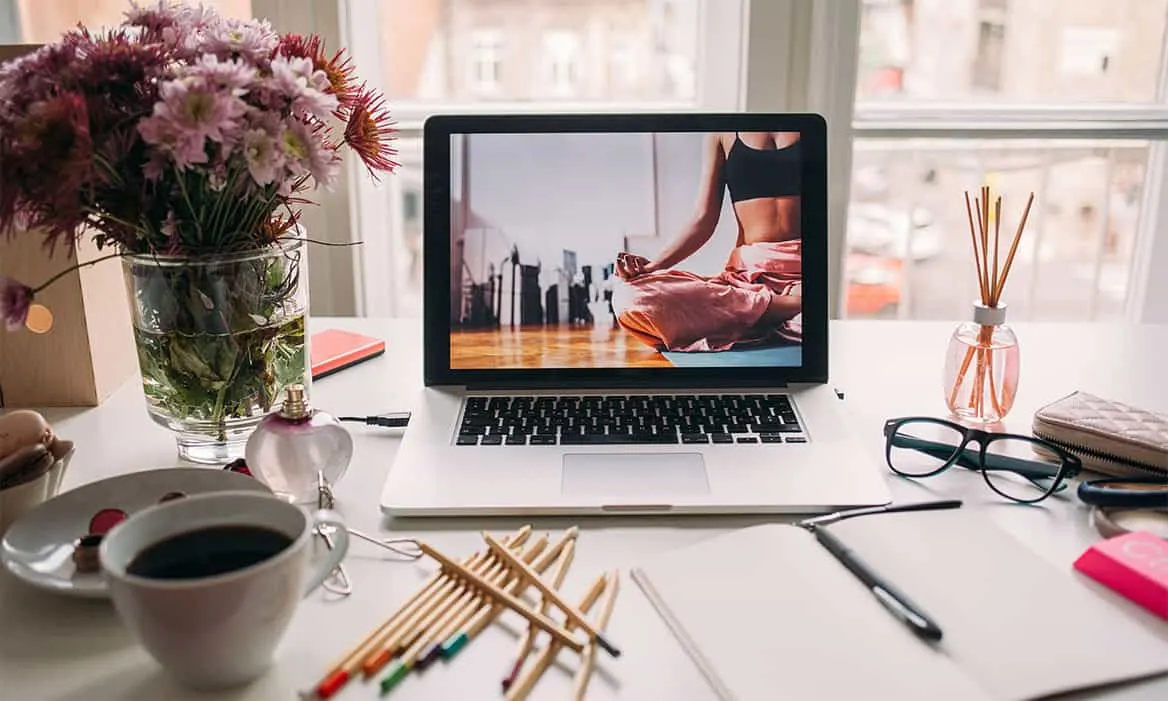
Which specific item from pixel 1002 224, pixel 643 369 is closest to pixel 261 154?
pixel 643 369

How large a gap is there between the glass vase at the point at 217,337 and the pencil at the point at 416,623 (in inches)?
10.8

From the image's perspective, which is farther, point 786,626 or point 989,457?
point 989,457

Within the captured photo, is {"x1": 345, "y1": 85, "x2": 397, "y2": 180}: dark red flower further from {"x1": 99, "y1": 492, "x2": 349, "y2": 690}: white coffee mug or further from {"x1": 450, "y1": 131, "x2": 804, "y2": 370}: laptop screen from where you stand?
{"x1": 99, "y1": 492, "x2": 349, "y2": 690}: white coffee mug

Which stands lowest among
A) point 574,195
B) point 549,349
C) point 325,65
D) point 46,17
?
point 549,349

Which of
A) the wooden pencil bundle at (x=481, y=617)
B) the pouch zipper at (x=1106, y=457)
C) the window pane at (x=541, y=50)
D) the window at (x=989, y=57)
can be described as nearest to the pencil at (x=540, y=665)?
the wooden pencil bundle at (x=481, y=617)

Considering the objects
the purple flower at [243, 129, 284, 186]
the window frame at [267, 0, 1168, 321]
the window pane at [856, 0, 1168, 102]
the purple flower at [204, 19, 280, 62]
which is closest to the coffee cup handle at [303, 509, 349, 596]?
the purple flower at [243, 129, 284, 186]

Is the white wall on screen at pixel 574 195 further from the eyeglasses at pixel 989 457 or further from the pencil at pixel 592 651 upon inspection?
the pencil at pixel 592 651

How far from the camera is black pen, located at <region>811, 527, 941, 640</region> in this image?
62 cm

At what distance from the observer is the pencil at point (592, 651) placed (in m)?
0.58

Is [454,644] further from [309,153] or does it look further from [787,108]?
[787,108]

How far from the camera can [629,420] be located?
92 centimetres

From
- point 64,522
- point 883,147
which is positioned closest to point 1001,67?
point 883,147

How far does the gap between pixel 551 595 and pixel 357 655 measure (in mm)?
124

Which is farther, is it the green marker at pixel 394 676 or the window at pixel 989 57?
the window at pixel 989 57
